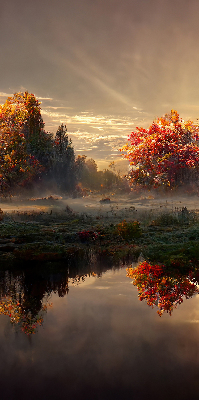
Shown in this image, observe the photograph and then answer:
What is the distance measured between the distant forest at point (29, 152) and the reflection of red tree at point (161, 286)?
14.1 metres

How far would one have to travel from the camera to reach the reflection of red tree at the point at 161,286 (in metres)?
8.01

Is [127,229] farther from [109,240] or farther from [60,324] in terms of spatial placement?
[60,324]

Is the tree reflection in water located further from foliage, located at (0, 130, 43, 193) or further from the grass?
foliage, located at (0, 130, 43, 193)

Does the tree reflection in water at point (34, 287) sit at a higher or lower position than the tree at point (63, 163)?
lower

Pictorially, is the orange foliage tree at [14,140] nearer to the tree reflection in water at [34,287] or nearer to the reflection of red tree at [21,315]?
the tree reflection in water at [34,287]

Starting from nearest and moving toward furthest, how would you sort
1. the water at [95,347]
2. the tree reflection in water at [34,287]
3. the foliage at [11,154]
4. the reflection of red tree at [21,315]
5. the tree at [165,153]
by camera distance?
the water at [95,347] < the reflection of red tree at [21,315] < the tree reflection in water at [34,287] < the tree at [165,153] < the foliage at [11,154]

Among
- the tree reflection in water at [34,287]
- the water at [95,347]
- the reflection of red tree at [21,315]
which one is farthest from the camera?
the tree reflection in water at [34,287]

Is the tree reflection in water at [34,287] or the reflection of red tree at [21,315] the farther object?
the tree reflection in water at [34,287]

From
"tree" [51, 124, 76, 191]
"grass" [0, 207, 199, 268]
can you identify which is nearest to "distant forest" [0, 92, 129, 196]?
"tree" [51, 124, 76, 191]

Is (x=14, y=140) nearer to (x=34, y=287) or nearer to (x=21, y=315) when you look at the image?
(x=34, y=287)

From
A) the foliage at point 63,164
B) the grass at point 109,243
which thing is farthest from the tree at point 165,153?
the foliage at point 63,164

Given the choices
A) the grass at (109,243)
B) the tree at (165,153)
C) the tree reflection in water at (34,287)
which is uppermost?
the tree at (165,153)

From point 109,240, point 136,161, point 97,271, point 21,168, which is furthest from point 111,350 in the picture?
point 21,168

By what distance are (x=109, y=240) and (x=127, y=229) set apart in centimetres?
118
